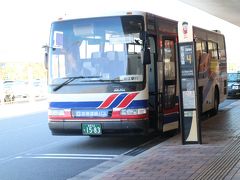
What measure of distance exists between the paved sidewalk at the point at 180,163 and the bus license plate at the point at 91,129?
112 cm

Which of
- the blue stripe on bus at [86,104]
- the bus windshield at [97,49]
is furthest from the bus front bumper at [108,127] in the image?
the bus windshield at [97,49]

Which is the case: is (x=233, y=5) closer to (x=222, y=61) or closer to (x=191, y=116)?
(x=222, y=61)

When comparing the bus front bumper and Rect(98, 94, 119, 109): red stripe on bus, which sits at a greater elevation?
Rect(98, 94, 119, 109): red stripe on bus

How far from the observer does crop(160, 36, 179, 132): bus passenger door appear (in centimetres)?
1165

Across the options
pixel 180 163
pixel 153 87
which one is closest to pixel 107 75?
pixel 153 87

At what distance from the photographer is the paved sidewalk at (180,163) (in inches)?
285

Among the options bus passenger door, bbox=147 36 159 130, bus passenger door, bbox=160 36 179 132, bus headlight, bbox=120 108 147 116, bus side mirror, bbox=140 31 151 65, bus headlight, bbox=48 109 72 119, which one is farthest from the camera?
bus passenger door, bbox=160 36 179 132

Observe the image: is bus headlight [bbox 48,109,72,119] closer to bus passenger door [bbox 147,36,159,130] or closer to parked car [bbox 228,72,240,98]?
bus passenger door [bbox 147,36,159,130]

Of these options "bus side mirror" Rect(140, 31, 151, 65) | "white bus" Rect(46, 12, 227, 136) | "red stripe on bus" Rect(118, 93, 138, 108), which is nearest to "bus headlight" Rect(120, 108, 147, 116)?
"white bus" Rect(46, 12, 227, 136)

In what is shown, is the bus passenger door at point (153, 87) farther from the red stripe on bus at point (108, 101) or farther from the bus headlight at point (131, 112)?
the red stripe on bus at point (108, 101)

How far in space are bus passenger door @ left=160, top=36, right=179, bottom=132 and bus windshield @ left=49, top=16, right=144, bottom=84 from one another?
1.47 meters

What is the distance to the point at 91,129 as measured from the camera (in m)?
10.5

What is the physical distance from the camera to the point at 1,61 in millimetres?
37250

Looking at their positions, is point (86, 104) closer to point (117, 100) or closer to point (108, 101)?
point (108, 101)
